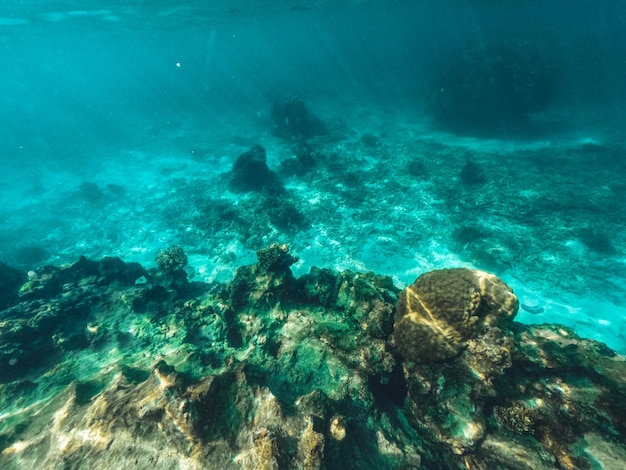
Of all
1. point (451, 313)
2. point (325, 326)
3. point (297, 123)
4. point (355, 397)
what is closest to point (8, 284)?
point (325, 326)

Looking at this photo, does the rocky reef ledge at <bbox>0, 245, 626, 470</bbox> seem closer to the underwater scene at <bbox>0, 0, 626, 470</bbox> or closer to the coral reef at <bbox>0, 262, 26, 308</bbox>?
the underwater scene at <bbox>0, 0, 626, 470</bbox>

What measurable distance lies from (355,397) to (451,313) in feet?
6.66

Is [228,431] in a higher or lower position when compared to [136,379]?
higher

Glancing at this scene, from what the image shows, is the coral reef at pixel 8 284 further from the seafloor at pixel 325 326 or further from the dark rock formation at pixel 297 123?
the dark rock formation at pixel 297 123

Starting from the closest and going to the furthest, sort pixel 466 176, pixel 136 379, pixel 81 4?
pixel 136 379 → pixel 466 176 → pixel 81 4

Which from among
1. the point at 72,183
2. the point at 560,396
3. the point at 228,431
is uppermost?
the point at 560,396

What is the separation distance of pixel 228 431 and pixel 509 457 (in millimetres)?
3709

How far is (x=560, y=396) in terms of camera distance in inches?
157

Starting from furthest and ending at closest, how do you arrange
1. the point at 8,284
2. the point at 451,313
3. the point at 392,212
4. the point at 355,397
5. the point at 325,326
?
the point at 392,212, the point at 8,284, the point at 325,326, the point at 355,397, the point at 451,313

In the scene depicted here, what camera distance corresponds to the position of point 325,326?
604 centimetres

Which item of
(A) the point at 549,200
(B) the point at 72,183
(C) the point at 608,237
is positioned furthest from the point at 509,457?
(B) the point at 72,183

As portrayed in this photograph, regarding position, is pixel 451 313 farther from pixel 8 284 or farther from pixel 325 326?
pixel 8 284

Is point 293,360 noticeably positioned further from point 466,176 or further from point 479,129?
point 479,129

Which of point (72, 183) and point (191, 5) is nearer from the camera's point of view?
point (72, 183)
